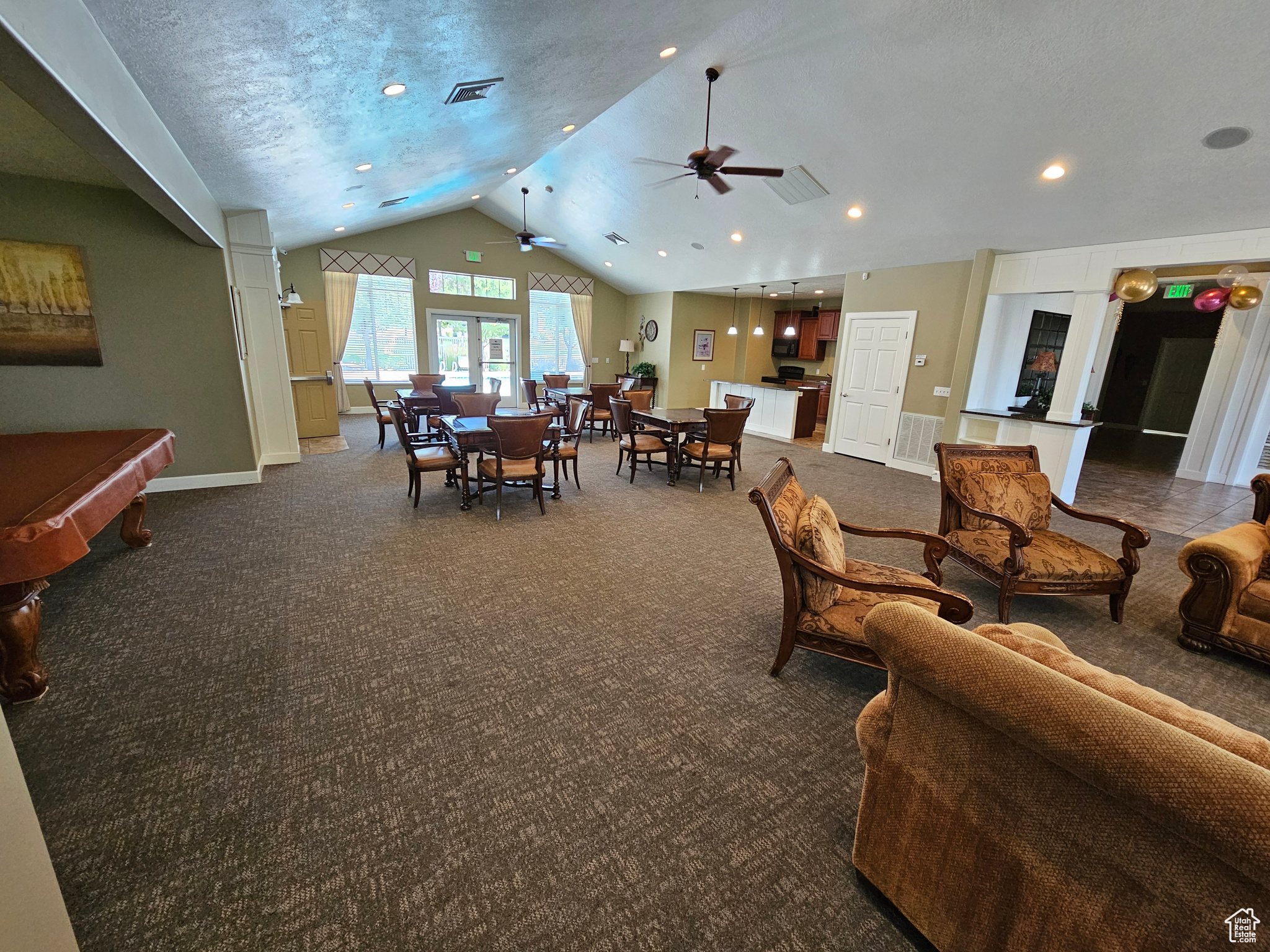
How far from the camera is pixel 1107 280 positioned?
4.75m

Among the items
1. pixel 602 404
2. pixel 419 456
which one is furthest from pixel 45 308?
pixel 602 404

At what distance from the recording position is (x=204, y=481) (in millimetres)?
4641

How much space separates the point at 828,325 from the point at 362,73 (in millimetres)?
9009

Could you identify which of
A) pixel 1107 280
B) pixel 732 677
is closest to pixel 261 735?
pixel 732 677

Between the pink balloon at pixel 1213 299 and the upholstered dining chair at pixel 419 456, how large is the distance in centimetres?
785

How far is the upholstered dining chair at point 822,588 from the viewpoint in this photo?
1948 mm

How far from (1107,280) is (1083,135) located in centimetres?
178

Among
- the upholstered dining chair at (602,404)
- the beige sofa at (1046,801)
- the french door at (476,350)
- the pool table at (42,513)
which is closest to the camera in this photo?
the beige sofa at (1046,801)

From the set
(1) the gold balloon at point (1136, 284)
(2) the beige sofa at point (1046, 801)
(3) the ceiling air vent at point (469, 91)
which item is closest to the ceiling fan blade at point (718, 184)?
(3) the ceiling air vent at point (469, 91)

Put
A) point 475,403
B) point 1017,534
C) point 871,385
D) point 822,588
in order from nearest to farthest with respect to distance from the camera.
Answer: point 822,588, point 1017,534, point 475,403, point 871,385

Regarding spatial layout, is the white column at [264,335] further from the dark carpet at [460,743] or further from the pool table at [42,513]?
the pool table at [42,513]

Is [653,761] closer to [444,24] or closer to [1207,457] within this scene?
[444,24]

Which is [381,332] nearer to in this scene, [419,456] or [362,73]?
[419,456]

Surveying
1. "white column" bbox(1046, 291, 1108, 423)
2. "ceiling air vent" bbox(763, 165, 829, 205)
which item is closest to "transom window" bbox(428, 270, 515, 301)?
"ceiling air vent" bbox(763, 165, 829, 205)
